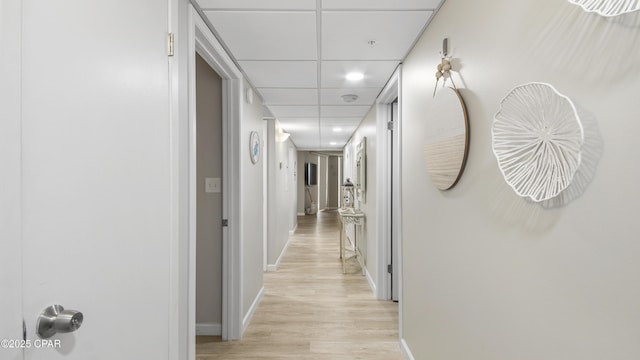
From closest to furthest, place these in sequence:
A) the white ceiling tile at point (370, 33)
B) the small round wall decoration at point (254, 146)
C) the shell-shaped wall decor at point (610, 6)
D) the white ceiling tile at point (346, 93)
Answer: the shell-shaped wall decor at point (610, 6)
the white ceiling tile at point (370, 33)
the small round wall decoration at point (254, 146)
the white ceiling tile at point (346, 93)

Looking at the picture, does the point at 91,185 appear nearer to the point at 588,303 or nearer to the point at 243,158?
the point at 588,303

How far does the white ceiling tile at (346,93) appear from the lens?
3.12 m

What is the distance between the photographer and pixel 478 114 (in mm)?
1284

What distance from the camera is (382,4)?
160cm

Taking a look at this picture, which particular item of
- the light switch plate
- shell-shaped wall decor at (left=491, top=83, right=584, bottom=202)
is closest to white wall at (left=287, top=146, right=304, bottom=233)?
the light switch plate

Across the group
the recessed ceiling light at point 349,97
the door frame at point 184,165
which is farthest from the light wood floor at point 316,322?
the recessed ceiling light at point 349,97

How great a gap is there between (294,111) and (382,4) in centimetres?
256

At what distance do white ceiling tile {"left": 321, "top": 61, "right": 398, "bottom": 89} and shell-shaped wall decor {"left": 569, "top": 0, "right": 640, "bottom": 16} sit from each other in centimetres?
175

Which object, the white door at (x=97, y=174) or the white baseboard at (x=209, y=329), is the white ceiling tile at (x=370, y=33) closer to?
the white door at (x=97, y=174)

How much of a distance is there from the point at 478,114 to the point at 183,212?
1406 mm

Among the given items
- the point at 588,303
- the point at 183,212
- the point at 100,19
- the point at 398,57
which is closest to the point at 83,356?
the point at 183,212

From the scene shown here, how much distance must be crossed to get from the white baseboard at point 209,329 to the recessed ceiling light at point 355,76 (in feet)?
7.91

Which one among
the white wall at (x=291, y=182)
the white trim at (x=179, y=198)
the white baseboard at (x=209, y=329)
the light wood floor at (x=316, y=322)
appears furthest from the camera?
the white wall at (x=291, y=182)

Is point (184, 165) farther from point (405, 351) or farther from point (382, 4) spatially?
point (405, 351)
